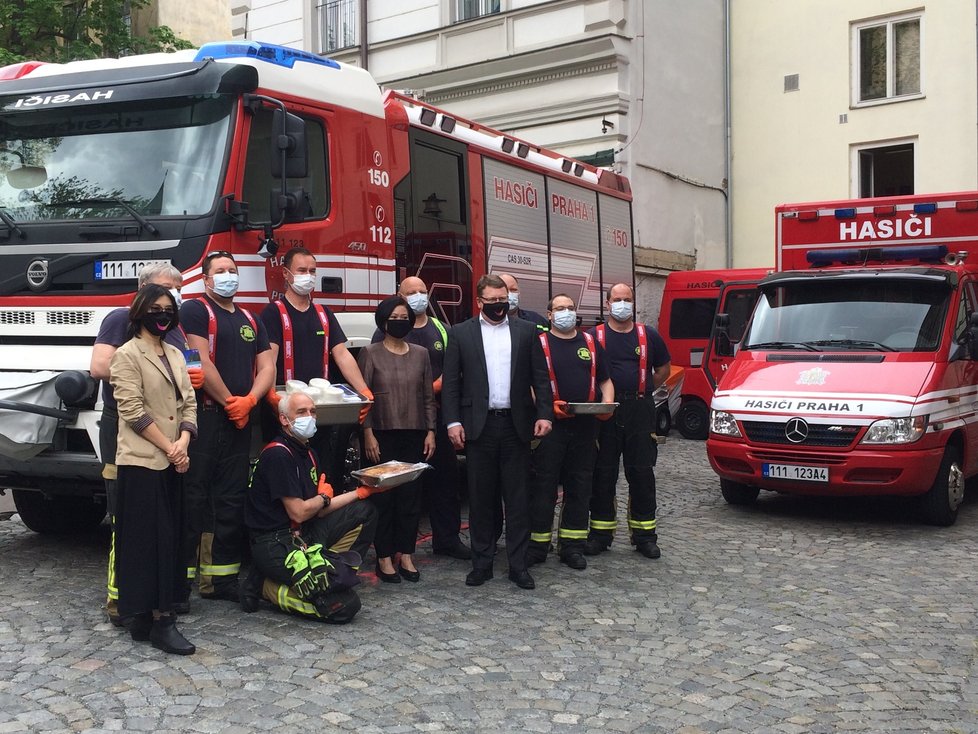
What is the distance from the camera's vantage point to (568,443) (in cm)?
726

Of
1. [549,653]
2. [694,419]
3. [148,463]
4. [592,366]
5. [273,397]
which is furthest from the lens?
[694,419]

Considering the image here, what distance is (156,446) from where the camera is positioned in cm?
529

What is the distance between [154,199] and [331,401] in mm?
1708

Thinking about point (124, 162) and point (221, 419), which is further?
point (124, 162)

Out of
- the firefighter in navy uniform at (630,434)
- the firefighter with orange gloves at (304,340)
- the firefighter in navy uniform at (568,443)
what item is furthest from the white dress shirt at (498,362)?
the firefighter in navy uniform at (630,434)

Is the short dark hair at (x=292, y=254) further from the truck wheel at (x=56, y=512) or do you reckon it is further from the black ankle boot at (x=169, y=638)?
the truck wheel at (x=56, y=512)

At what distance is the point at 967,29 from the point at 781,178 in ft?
12.7

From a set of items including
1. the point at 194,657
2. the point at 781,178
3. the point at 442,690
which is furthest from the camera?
the point at 781,178

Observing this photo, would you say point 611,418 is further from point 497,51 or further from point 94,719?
point 497,51

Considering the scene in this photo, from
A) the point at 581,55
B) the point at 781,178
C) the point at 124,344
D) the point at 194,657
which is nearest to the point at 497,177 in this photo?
the point at 124,344

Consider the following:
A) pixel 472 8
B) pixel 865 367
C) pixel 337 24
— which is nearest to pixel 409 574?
pixel 865 367

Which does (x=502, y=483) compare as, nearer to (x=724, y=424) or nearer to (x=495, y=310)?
(x=495, y=310)

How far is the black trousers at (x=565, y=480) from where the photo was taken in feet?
23.3

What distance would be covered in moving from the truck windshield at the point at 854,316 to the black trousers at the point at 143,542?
6.05 m
